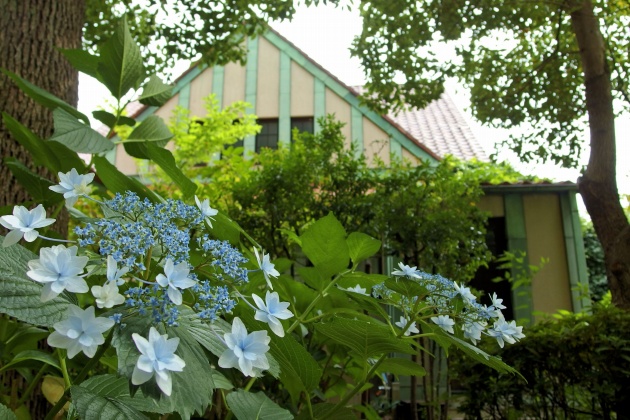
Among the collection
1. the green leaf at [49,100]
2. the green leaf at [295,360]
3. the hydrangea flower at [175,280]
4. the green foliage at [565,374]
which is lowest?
the green foliage at [565,374]

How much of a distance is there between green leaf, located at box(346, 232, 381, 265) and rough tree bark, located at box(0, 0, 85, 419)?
1485 mm

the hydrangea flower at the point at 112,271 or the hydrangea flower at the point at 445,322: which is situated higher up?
the hydrangea flower at the point at 112,271

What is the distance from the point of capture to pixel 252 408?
2.70ft

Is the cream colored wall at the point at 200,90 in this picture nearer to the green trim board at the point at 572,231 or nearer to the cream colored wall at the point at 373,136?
the cream colored wall at the point at 373,136

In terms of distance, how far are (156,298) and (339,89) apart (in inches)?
413

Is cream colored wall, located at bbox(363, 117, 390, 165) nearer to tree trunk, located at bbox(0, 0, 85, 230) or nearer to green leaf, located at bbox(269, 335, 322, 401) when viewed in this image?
tree trunk, located at bbox(0, 0, 85, 230)

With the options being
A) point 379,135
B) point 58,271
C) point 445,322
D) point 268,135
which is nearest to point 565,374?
point 445,322

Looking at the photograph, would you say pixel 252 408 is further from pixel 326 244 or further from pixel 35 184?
pixel 35 184

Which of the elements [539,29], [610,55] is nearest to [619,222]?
[610,55]

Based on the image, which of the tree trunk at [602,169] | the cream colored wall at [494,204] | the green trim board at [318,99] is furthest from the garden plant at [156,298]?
the green trim board at [318,99]

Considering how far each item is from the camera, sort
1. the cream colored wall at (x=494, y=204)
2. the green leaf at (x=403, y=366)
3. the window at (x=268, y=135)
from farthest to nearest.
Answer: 1. the window at (x=268, y=135)
2. the cream colored wall at (x=494, y=204)
3. the green leaf at (x=403, y=366)

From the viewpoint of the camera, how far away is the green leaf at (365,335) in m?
0.94

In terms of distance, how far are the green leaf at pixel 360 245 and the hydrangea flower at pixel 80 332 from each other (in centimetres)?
78

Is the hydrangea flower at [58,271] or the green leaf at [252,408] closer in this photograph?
the hydrangea flower at [58,271]
